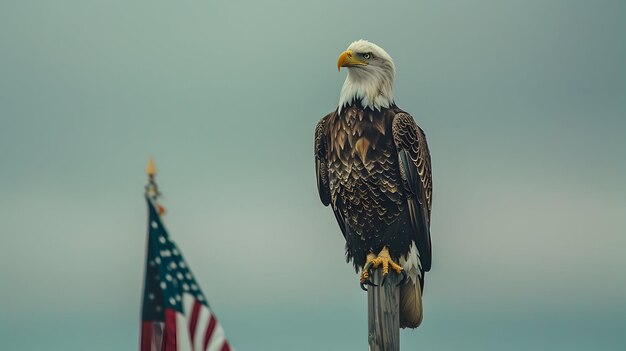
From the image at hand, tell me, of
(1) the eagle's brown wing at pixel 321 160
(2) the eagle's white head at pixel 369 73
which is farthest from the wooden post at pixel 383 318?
(2) the eagle's white head at pixel 369 73

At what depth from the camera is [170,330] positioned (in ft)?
29.3

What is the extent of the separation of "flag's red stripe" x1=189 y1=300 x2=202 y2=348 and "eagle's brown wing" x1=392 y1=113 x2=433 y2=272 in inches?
146

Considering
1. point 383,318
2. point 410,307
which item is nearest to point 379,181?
point 410,307

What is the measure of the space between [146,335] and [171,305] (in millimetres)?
263

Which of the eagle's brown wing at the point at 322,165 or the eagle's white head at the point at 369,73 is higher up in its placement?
the eagle's white head at the point at 369,73

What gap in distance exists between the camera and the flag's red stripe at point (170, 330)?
8953 millimetres

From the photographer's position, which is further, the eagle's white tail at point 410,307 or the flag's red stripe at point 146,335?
the eagle's white tail at point 410,307

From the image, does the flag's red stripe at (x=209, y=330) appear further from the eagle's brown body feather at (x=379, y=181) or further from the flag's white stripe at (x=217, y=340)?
the eagle's brown body feather at (x=379, y=181)

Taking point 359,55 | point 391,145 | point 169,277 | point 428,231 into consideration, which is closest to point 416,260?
point 428,231

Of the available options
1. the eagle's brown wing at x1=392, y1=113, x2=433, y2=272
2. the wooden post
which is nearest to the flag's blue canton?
the wooden post

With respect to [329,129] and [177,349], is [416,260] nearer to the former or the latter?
[329,129]

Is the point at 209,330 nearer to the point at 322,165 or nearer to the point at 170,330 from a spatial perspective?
the point at 170,330

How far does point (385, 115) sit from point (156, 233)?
154 inches

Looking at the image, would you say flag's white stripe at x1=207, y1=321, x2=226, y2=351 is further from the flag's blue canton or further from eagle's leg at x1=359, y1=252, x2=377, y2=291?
eagle's leg at x1=359, y1=252, x2=377, y2=291
